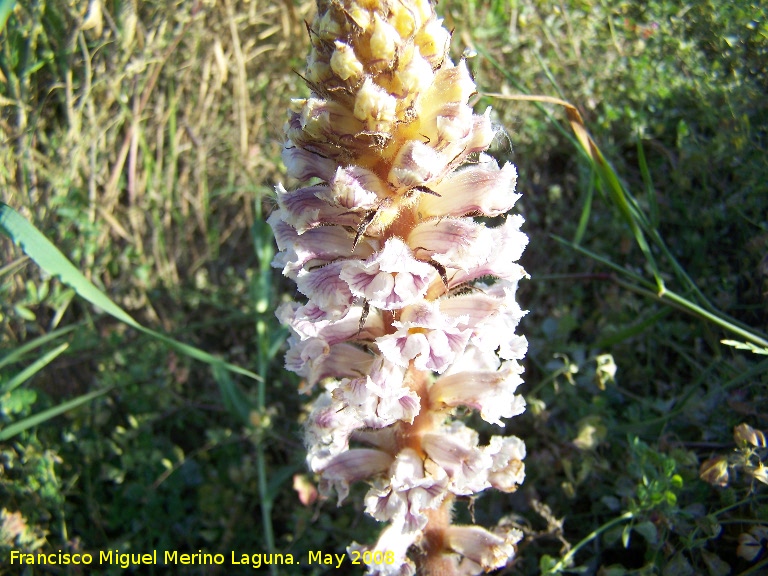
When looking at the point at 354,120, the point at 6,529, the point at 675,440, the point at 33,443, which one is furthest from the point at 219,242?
the point at 675,440

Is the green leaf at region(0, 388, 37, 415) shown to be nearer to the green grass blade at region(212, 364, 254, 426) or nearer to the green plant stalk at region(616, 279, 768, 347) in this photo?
the green grass blade at region(212, 364, 254, 426)

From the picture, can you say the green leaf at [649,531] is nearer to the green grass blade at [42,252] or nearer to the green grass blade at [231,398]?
the green grass blade at [231,398]

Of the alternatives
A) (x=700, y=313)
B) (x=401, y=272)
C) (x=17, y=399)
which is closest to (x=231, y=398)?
(x=17, y=399)

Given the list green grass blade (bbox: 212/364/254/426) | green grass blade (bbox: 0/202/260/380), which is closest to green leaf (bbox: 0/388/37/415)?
green grass blade (bbox: 212/364/254/426)

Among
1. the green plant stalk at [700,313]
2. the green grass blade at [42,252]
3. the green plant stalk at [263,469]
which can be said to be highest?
the green grass blade at [42,252]

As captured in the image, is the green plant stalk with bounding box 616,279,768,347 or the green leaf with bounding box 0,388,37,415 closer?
the green plant stalk with bounding box 616,279,768,347

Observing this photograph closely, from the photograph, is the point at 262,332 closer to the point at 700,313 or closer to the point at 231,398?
the point at 231,398

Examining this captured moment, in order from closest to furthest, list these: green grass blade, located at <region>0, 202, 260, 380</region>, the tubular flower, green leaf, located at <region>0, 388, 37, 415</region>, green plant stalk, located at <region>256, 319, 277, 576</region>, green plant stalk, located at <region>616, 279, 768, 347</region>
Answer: the tubular flower → green grass blade, located at <region>0, 202, 260, 380</region> → green plant stalk, located at <region>616, 279, 768, 347</region> → green plant stalk, located at <region>256, 319, 277, 576</region> → green leaf, located at <region>0, 388, 37, 415</region>

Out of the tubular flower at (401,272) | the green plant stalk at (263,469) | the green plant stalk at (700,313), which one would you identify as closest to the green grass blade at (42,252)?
the tubular flower at (401,272)

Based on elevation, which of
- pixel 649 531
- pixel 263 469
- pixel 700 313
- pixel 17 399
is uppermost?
pixel 700 313
